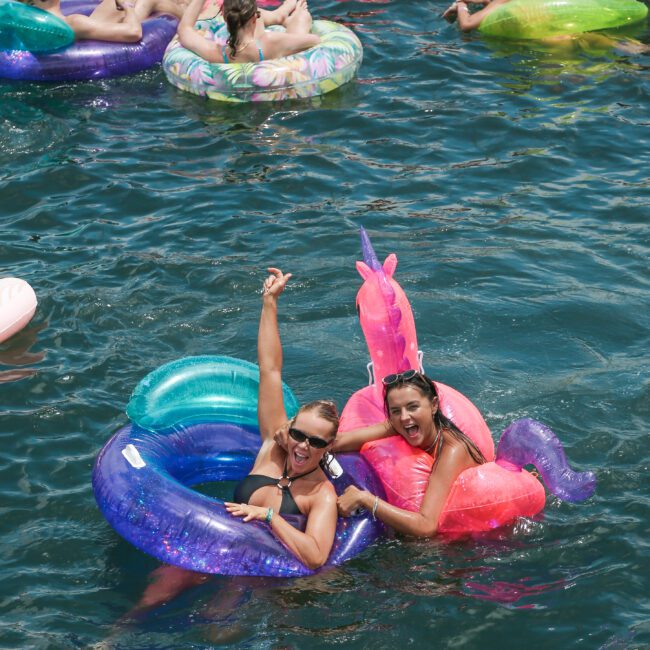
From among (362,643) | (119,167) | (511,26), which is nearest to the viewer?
(362,643)

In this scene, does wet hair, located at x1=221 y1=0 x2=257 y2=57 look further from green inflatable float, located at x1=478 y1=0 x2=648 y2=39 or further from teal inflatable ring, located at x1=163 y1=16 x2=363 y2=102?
green inflatable float, located at x1=478 y1=0 x2=648 y2=39

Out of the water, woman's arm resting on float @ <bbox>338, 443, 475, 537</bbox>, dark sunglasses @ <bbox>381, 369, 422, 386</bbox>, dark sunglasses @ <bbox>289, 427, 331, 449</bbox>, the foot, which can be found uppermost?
dark sunglasses @ <bbox>381, 369, 422, 386</bbox>

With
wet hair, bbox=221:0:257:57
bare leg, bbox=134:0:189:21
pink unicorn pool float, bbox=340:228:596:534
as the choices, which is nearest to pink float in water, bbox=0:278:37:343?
pink unicorn pool float, bbox=340:228:596:534

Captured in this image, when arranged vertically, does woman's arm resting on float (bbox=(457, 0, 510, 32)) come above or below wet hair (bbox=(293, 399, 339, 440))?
below

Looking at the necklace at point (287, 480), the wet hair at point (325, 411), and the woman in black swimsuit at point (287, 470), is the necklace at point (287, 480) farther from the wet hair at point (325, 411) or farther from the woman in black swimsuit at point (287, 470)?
the wet hair at point (325, 411)

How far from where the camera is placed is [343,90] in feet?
40.0

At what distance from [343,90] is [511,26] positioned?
8.02 feet

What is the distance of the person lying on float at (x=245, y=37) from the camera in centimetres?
1160

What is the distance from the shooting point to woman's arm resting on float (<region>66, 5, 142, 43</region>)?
12156mm

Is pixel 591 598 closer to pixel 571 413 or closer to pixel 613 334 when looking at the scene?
pixel 571 413

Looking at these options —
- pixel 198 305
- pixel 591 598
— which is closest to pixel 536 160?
pixel 198 305

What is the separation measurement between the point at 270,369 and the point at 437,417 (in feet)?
3.16

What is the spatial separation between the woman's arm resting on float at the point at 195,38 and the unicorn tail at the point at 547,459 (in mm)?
7250

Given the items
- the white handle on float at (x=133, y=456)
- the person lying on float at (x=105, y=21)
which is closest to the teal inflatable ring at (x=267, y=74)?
the person lying on float at (x=105, y=21)
